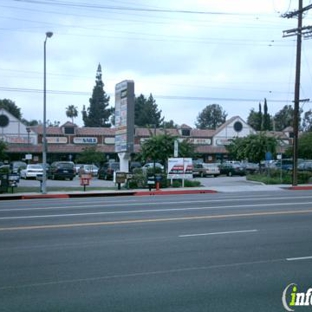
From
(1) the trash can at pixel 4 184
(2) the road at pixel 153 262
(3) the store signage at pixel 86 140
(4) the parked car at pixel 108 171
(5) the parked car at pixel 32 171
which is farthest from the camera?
(3) the store signage at pixel 86 140

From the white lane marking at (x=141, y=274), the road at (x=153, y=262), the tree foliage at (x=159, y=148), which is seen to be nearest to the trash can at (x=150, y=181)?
the tree foliage at (x=159, y=148)

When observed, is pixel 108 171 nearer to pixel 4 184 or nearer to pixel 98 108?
pixel 4 184

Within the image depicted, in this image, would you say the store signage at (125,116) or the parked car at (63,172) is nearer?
the store signage at (125,116)

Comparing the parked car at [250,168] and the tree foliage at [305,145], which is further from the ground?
the tree foliage at [305,145]

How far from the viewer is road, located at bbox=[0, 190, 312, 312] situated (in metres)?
6.19

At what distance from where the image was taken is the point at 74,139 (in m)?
65.0

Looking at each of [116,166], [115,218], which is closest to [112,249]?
[115,218]

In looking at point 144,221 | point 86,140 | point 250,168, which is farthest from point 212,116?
point 144,221

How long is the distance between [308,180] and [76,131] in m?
37.0

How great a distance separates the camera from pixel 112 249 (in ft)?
30.8

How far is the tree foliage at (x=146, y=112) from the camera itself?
11193 cm

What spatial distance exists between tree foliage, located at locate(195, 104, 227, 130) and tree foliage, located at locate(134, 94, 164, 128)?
27.2 meters

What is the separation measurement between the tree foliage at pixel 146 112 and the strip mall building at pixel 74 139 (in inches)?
1569

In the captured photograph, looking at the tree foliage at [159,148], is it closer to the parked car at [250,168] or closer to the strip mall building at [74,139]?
the parked car at [250,168]
